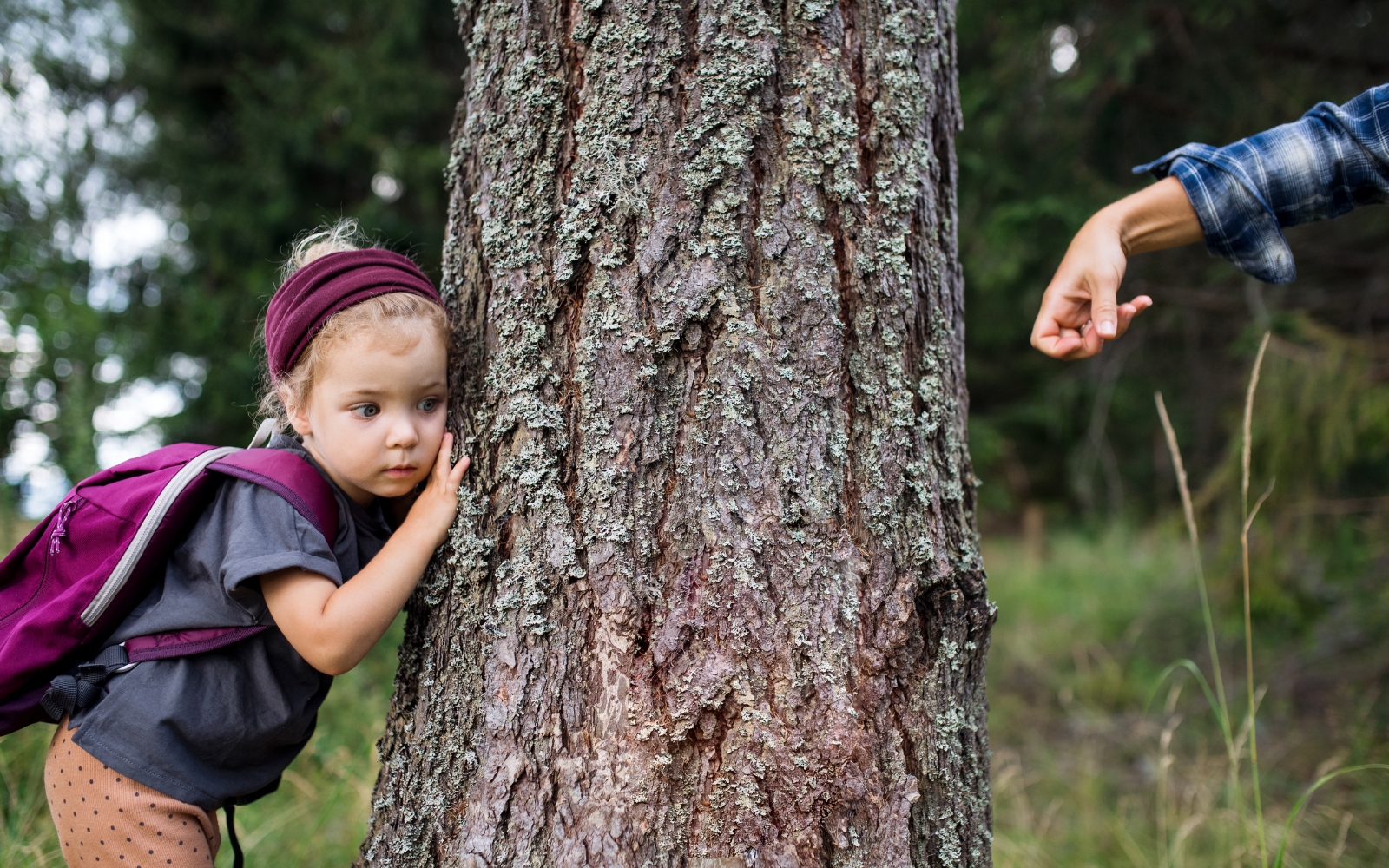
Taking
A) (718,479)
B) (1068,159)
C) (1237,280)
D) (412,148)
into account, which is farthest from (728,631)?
(412,148)

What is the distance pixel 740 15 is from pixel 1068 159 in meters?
3.53

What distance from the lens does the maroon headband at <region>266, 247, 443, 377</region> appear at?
140 cm

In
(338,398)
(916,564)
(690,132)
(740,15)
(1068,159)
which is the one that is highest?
(1068,159)

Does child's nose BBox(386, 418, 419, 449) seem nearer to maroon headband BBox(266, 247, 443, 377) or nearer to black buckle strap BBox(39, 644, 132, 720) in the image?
maroon headband BBox(266, 247, 443, 377)

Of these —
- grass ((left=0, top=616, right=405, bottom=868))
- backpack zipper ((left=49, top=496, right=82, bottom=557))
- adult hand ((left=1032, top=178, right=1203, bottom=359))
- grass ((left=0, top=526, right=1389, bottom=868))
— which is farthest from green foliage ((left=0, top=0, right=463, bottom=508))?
adult hand ((left=1032, top=178, right=1203, bottom=359))

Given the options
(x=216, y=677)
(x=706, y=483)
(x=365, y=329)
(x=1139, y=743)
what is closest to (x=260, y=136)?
(x=365, y=329)

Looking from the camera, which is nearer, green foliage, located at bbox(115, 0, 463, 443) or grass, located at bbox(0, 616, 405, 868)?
grass, located at bbox(0, 616, 405, 868)

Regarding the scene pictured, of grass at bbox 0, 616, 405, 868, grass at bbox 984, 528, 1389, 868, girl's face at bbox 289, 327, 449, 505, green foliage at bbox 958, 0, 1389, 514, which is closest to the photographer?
girl's face at bbox 289, 327, 449, 505

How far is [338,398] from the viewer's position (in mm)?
1378

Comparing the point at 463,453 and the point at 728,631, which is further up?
the point at 463,453

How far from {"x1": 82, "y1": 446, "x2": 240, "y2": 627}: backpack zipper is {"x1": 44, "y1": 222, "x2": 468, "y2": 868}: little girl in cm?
6

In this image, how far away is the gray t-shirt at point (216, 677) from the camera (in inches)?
51.7

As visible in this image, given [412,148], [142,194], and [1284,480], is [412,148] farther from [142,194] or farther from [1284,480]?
[1284,480]

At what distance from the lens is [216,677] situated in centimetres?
137
